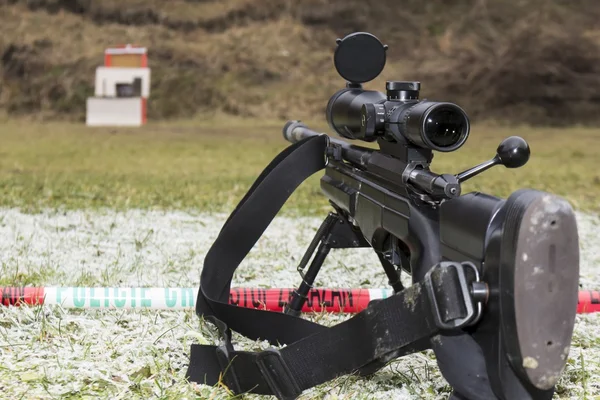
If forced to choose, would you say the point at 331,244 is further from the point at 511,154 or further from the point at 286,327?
the point at 511,154

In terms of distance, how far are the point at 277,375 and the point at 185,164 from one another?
502 cm

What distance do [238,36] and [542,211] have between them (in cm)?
991

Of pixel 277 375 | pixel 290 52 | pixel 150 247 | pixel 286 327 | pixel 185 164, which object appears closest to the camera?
pixel 277 375

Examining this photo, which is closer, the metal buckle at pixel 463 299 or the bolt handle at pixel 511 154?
the metal buckle at pixel 463 299

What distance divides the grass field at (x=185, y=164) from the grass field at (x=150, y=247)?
18mm

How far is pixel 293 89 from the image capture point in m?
9.88

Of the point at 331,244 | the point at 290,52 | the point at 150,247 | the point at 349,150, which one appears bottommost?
the point at 150,247

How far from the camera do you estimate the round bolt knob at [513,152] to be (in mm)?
1239

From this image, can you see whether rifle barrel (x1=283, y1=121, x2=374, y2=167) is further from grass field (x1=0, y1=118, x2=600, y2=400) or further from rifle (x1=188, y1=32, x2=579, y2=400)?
grass field (x1=0, y1=118, x2=600, y2=400)

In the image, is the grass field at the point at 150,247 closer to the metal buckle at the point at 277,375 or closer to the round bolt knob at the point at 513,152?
the metal buckle at the point at 277,375

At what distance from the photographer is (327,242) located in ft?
6.23

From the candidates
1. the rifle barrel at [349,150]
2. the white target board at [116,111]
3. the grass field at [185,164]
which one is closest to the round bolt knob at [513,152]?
the rifle barrel at [349,150]

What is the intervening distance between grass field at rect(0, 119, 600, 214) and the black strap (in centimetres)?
240

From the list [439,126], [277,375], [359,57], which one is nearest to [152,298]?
[277,375]
